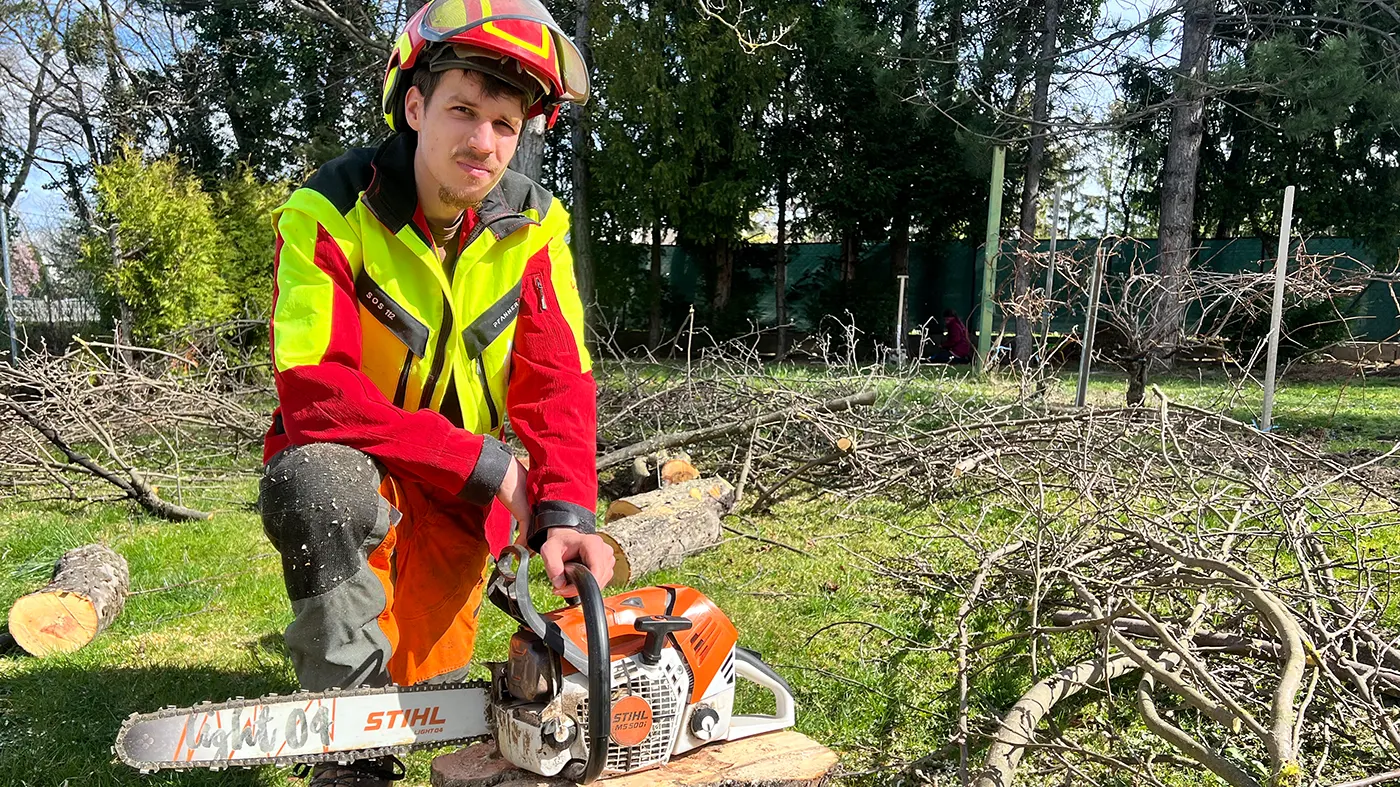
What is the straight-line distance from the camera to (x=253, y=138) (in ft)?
64.3

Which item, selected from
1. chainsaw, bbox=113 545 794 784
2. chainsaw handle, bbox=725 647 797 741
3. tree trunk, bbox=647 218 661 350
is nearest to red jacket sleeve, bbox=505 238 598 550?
chainsaw, bbox=113 545 794 784

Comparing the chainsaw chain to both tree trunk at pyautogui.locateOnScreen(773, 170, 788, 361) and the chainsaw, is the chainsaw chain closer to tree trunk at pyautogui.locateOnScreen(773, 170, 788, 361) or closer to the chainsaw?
the chainsaw

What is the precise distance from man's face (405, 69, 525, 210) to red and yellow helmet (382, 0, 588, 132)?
0.14 ft

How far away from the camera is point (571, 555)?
1996mm

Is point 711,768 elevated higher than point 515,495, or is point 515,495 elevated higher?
point 515,495

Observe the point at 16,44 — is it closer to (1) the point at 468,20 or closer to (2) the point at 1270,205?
(1) the point at 468,20

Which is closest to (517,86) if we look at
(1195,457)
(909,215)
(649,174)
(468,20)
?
(468,20)

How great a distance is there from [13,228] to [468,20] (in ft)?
61.1

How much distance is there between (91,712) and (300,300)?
1631 millimetres

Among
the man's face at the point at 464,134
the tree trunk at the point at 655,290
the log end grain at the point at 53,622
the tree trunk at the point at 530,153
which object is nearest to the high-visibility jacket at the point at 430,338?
the man's face at the point at 464,134

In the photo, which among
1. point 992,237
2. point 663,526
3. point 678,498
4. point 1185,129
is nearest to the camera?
point 663,526

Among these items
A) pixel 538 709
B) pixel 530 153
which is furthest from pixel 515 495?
pixel 530 153

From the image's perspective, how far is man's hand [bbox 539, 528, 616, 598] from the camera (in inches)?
76.1

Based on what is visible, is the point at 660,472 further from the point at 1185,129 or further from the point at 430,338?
the point at 1185,129
